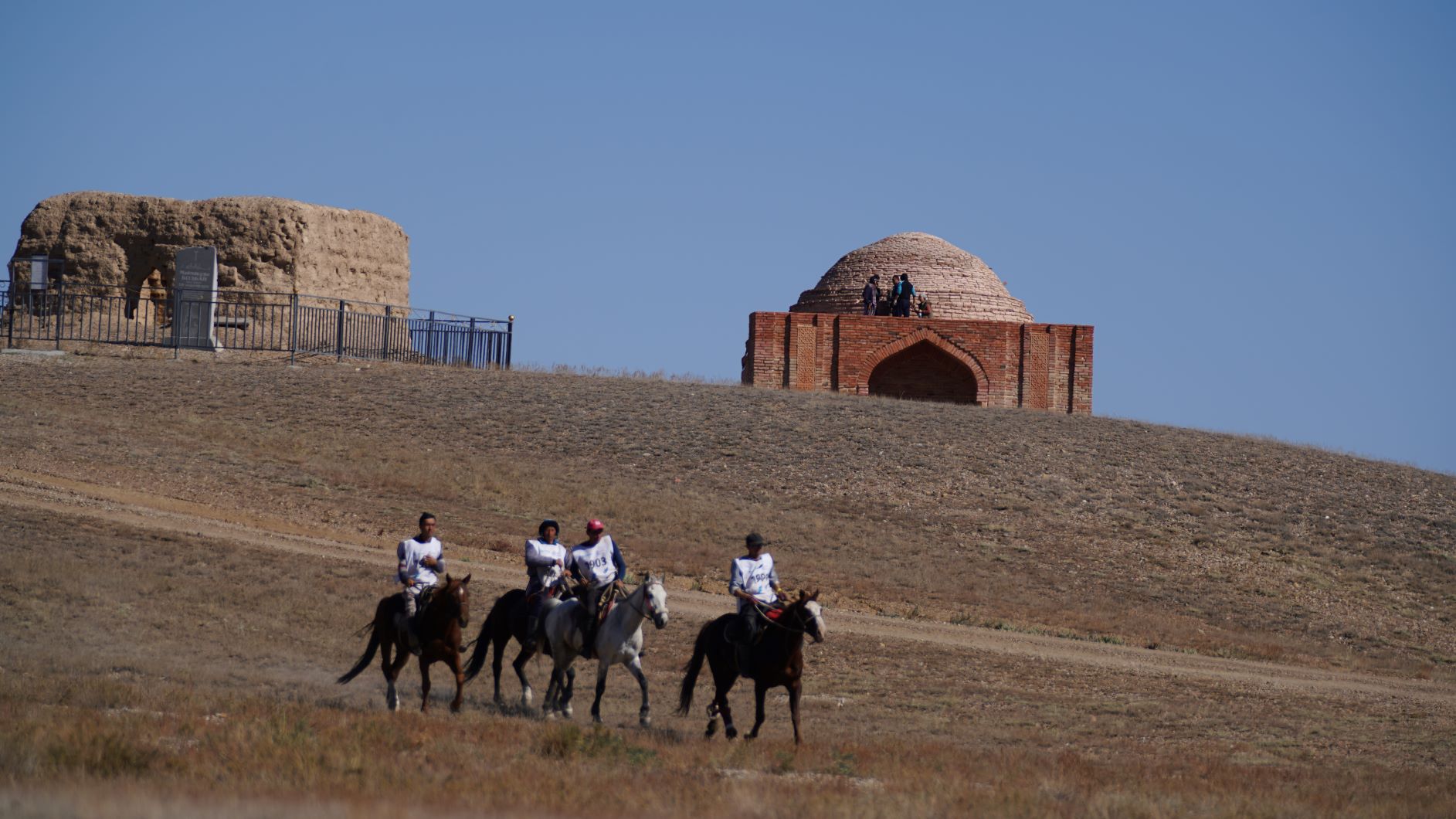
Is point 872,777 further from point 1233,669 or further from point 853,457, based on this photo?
point 853,457

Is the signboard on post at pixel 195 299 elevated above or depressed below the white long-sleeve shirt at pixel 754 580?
above

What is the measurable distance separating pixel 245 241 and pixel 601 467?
16422 mm

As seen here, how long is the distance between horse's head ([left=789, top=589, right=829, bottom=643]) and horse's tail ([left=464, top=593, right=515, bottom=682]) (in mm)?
3551

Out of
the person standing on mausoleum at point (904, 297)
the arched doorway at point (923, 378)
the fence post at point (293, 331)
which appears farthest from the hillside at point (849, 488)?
the person standing on mausoleum at point (904, 297)

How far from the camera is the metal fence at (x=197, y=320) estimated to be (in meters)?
41.8

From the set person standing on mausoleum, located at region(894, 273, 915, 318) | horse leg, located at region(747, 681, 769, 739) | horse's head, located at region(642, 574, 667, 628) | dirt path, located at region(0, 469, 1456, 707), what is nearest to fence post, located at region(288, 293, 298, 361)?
dirt path, located at region(0, 469, 1456, 707)

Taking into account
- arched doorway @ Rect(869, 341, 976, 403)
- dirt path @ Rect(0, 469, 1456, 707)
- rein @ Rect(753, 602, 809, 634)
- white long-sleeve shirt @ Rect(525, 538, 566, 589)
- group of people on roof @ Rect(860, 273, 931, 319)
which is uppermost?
group of people on roof @ Rect(860, 273, 931, 319)

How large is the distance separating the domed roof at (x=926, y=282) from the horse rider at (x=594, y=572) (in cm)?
3670

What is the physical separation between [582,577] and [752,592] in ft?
6.07

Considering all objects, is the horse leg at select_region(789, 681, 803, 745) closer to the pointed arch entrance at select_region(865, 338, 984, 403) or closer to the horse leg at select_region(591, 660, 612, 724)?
the horse leg at select_region(591, 660, 612, 724)

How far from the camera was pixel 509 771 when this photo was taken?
388 inches

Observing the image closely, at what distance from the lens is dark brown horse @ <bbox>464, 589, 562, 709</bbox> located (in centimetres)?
1423

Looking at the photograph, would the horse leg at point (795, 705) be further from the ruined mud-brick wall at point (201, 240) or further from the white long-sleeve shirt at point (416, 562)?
the ruined mud-brick wall at point (201, 240)

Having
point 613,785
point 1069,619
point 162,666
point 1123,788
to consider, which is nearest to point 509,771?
point 613,785
